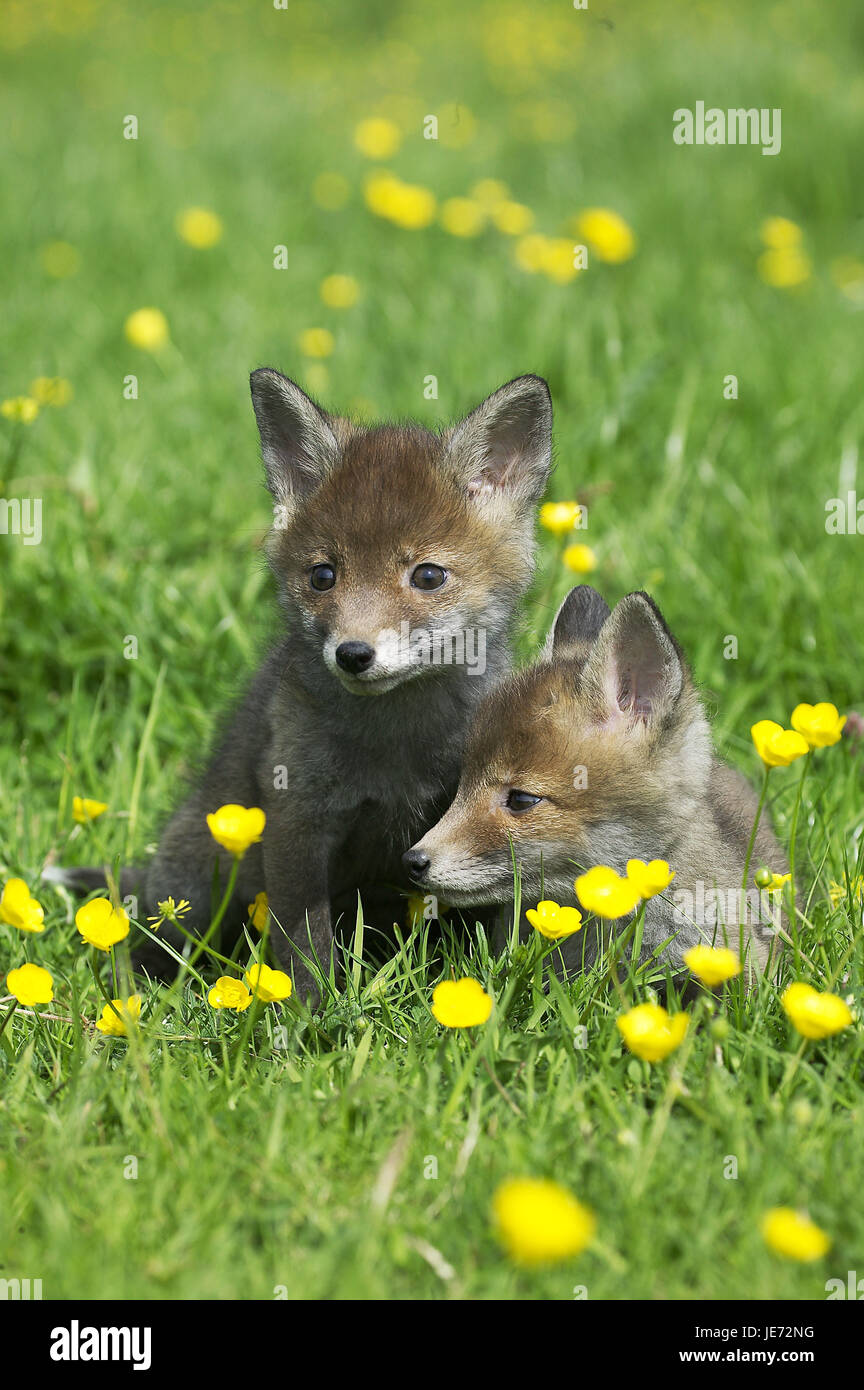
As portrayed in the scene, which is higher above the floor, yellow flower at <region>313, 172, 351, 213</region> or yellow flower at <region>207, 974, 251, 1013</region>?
yellow flower at <region>313, 172, 351, 213</region>

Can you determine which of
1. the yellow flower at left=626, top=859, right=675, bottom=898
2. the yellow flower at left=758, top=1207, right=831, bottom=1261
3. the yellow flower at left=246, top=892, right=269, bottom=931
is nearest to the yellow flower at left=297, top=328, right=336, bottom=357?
the yellow flower at left=246, top=892, right=269, bottom=931

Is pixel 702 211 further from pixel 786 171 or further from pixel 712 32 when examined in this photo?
pixel 712 32

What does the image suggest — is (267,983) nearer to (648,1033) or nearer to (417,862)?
(417,862)

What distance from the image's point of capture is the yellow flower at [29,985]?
3.00 m

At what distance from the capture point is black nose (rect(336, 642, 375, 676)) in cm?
323

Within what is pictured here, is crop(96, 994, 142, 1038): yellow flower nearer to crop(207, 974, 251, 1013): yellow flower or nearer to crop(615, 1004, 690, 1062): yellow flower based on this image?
crop(207, 974, 251, 1013): yellow flower

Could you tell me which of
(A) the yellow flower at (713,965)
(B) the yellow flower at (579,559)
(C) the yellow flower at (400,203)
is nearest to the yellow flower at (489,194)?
(C) the yellow flower at (400,203)

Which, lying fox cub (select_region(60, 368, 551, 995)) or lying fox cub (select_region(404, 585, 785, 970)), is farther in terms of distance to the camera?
lying fox cub (select_region(60, 368, 551, 995))

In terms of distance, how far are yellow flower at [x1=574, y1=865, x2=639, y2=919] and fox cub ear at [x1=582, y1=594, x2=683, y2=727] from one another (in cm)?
68

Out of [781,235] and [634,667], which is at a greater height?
[781,235]

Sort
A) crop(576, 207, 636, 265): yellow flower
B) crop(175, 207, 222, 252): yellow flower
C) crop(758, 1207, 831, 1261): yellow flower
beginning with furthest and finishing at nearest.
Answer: crop(175, 207, 222, 252): yellow flower → crop(576, 207, 636, 265): yellow flower → crop(758, 1207, 831, 1261): yellow flower

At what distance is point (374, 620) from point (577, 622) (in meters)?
0.76

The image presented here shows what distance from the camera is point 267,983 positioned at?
2967 mm

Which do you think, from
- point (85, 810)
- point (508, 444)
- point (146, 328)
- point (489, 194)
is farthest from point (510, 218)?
point (85, 810)
